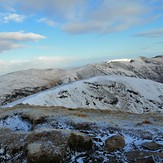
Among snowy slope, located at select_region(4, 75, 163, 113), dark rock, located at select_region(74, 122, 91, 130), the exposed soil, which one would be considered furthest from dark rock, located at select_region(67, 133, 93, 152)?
snowy slope, located at select_region(4, 75, 163, 113)

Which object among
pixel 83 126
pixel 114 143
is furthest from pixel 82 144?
pixel 83 126

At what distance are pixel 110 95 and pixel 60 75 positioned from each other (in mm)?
67702

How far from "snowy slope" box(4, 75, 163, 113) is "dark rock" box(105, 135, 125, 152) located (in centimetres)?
5990

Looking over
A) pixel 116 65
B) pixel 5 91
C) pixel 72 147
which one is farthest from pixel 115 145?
pixel 116 65

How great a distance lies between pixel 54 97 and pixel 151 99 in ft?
98.0

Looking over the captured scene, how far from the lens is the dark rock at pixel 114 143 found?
36.1 ft

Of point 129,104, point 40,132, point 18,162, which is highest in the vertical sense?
point 40,132

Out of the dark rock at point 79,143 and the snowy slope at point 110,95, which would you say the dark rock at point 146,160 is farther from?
the snowy slope at point 110,95

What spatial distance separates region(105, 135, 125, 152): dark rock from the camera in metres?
11.0

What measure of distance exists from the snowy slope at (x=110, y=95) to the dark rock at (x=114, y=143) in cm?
5990

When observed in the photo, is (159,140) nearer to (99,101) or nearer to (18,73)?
(99,101)

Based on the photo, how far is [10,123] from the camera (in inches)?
645

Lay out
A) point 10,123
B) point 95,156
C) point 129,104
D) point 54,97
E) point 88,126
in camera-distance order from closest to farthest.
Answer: point 95,156 → point 88,126 → point 10,123 → point 54,97 → point 129,104

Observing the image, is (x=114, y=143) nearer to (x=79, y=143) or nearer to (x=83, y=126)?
(x=79, y=143)
